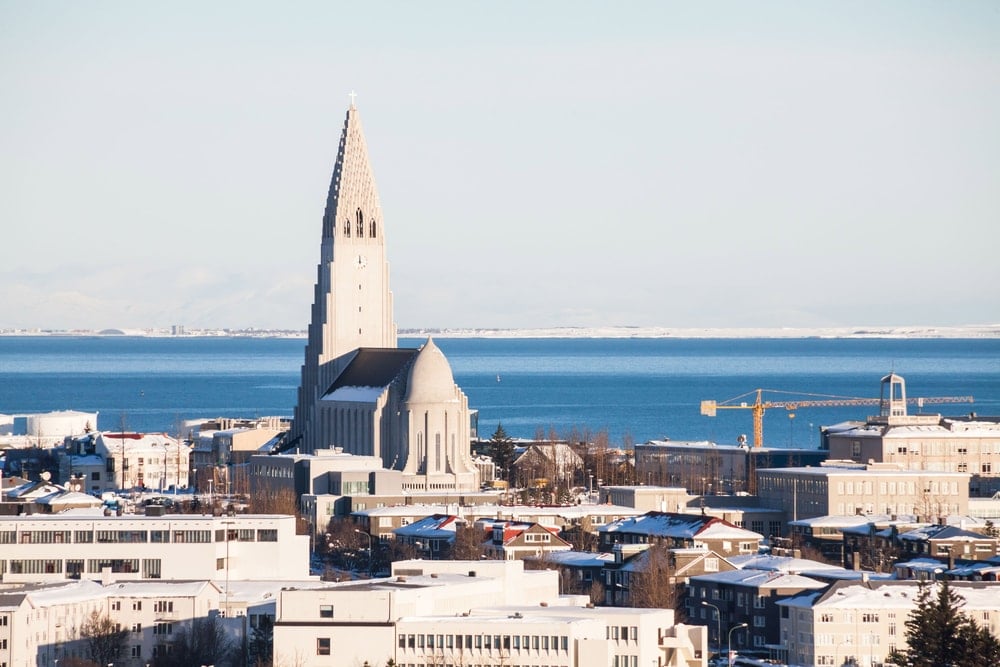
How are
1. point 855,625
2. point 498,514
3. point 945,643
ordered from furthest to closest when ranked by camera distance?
point 498,514
point 855,625
point 945,643

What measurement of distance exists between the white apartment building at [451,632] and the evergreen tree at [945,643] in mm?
4418

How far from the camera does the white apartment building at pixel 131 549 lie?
7144 centimetres

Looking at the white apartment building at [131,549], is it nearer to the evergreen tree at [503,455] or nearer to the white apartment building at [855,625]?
the white apartment building at [855,625]

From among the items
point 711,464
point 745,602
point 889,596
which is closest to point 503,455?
point 711,464

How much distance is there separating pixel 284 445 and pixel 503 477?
10.9 m

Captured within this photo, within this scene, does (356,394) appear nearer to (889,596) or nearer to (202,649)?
(889,596)

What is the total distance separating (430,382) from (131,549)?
157ft

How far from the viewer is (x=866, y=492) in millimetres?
101688

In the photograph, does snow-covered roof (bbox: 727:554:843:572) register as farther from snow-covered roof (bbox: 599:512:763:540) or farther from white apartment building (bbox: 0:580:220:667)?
white apartment building (bbox: 0:580:220:667)

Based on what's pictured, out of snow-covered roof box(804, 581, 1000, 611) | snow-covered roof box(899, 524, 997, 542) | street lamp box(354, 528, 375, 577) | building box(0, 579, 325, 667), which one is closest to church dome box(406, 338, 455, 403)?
street lamp box(354, 528, 375, 577)

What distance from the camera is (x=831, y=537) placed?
90938 millimetres

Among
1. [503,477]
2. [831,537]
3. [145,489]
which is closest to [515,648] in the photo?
[831,537]

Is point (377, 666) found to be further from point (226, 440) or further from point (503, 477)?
point (226, 440)

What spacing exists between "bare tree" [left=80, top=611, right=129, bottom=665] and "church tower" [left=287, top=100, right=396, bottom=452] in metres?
66.7
